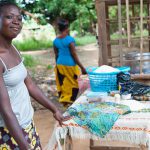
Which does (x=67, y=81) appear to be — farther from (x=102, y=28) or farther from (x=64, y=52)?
(x=102, y=28)

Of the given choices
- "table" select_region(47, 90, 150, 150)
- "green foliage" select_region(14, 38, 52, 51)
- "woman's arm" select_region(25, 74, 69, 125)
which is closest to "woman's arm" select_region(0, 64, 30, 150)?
"woman's arm" select_region(25, 74, 69, 125)

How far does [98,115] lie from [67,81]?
2.99 metres

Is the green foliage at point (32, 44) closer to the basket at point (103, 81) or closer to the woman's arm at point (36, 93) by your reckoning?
the basket at point (103, 81)

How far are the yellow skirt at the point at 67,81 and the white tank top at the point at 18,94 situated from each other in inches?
130

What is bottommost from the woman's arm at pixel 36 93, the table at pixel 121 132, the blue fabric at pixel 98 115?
the table at pixel 121 132

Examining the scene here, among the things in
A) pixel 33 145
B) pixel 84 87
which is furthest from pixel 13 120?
pixel 84 87

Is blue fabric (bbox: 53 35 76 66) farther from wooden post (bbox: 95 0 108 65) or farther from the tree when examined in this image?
the tree

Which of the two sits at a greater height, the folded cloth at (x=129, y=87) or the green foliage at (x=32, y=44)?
the folded cloth at (x=129, y=87)

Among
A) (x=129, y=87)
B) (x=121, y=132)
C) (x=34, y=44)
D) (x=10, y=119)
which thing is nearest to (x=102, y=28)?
(x=129, y=87)

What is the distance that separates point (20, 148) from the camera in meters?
1.78

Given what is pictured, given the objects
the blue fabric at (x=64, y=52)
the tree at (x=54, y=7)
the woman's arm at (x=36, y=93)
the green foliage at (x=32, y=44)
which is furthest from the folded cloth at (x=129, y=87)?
the green foliage at (x=32, y=44)

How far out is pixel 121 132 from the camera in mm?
2334

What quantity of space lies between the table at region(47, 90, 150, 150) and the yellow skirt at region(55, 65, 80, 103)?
289 cm

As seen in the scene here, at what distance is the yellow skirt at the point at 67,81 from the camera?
17.4 feet
